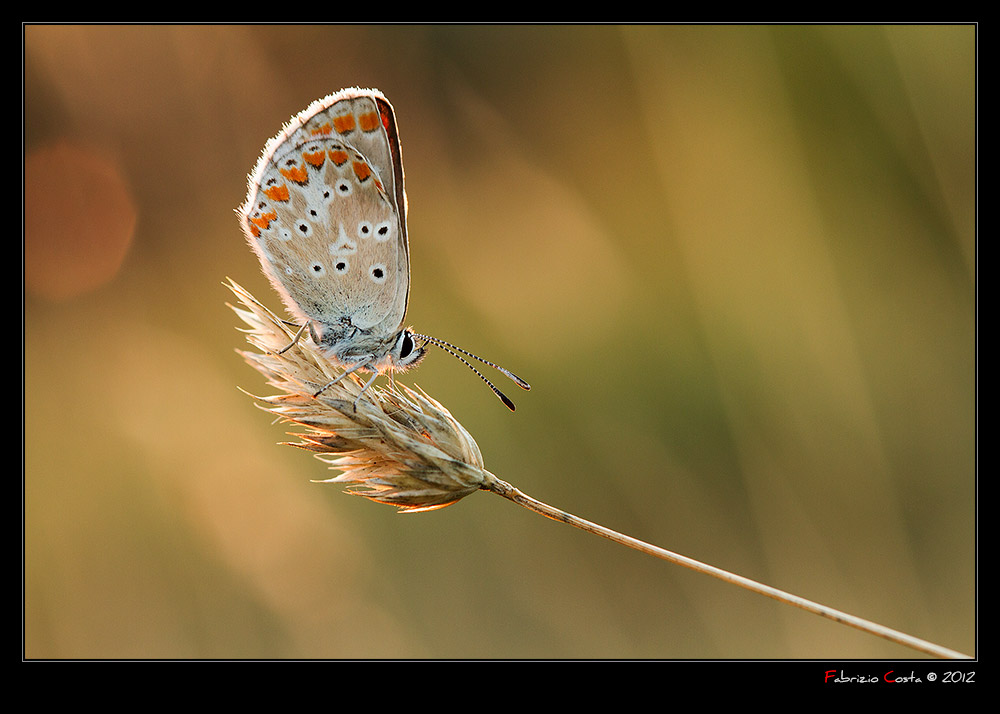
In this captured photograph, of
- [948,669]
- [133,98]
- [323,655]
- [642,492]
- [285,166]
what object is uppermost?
[133,98]

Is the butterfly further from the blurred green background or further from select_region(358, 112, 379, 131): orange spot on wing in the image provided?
the blurred green background

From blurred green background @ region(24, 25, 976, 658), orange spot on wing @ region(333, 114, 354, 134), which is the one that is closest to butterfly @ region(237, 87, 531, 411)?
orange spot on wing @ region(333, 114, 354, 134)

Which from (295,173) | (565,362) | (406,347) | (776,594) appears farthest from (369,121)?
(776,594)

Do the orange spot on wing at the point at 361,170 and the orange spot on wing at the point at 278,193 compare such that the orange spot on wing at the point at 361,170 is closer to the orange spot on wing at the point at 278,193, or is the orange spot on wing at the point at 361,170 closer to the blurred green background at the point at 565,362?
the orange spot on wing at the point at 278,193

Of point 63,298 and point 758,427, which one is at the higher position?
point 63,298

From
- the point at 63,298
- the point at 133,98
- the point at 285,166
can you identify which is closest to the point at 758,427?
the point at 285,166

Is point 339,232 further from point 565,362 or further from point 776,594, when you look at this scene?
point 776,594

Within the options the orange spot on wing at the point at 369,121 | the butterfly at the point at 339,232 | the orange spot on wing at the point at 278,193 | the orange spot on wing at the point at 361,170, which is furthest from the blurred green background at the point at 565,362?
the orange spot on wing at the point at 369,121

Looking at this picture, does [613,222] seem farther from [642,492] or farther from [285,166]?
[285,166]
